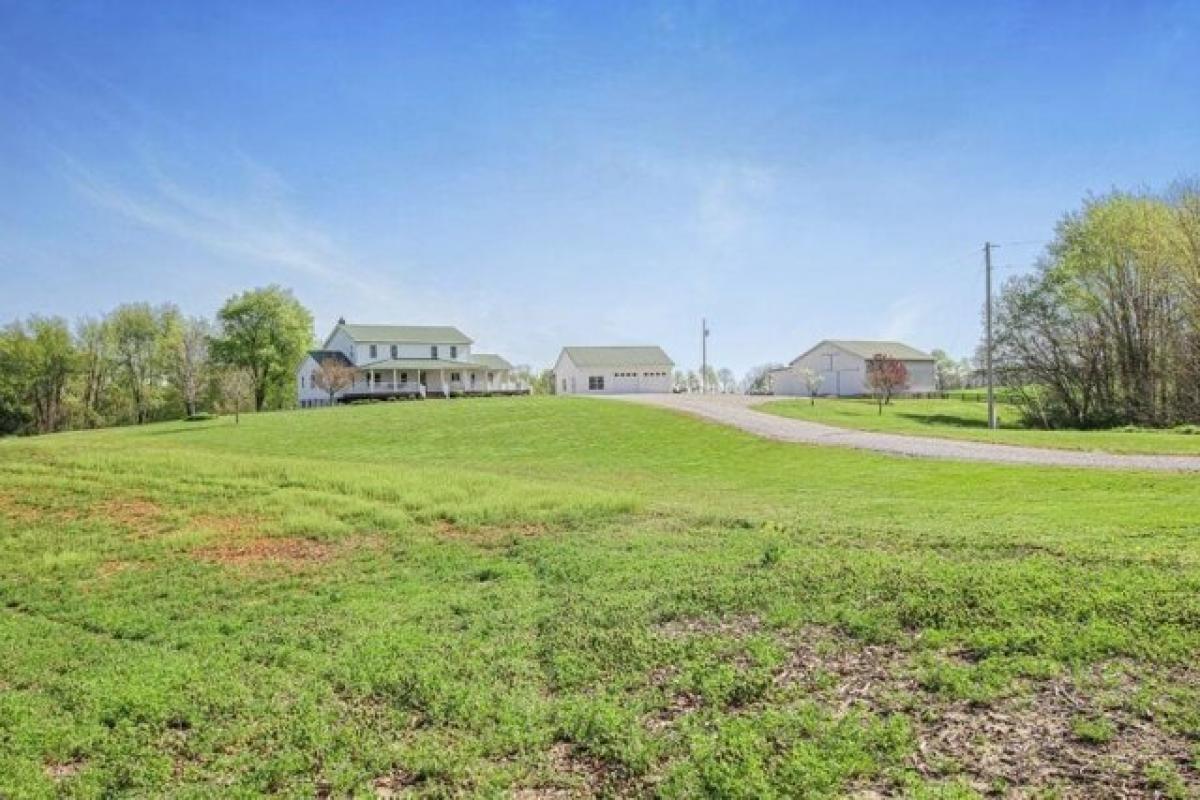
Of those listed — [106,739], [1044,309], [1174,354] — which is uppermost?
[1044,309]

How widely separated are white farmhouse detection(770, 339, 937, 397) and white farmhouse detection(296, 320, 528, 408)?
1067 inches

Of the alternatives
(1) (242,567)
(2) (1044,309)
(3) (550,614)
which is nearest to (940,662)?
(3) (550,614)

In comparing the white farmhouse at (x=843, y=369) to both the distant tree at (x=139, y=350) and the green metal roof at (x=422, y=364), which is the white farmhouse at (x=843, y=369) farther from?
the distant tree at (x=139, y=350)

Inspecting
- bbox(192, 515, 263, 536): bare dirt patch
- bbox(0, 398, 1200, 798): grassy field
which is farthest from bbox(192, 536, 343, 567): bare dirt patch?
bbox(192, 515, 263, 536): bare dirt patch

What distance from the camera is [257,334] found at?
67.1m

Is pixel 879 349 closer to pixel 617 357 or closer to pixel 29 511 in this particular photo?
pixel 617 357

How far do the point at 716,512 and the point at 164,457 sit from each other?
61.0ft

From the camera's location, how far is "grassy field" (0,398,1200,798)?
14.7 feet

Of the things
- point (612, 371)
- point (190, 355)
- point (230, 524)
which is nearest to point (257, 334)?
point (190, 355)

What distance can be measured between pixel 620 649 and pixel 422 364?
204ft

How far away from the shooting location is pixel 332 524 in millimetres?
13008

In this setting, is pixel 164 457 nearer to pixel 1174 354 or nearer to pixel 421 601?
pixel 421 601

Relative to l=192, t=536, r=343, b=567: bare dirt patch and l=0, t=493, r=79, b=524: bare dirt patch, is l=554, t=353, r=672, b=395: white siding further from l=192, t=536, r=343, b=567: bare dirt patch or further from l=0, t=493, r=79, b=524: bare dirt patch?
l=192, t=536, r=343, b=567: bare dirt patch

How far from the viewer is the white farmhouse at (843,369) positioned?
64312 millimetres
